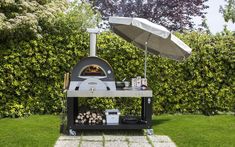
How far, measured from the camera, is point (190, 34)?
37.0 feet

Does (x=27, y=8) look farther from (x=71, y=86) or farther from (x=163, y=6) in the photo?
(x=163, y=6)

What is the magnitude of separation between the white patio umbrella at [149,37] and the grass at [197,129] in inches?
55.1

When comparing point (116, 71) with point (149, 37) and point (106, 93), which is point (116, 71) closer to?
point (149, 37)

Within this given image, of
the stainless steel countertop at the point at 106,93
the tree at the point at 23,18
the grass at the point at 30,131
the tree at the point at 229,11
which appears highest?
the tree at the point at 229,11

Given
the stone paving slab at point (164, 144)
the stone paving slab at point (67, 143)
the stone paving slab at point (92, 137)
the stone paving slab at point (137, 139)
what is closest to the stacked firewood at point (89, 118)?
the stone paving slab at point (92, 137)

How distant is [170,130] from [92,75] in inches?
74.5

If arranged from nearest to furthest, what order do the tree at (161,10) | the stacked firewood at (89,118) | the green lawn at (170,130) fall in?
the green lawn at (170,130) < the stacked firewood at (89,118) < the tree at (161,10)

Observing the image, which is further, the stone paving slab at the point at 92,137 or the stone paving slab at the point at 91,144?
the stone paving slab at the point at 92,137

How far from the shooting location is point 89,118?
9250 millimetres

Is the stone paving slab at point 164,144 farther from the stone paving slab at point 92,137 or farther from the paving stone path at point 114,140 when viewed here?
the stone paving slab at point 92,137

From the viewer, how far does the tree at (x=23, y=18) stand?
10453 millimetres

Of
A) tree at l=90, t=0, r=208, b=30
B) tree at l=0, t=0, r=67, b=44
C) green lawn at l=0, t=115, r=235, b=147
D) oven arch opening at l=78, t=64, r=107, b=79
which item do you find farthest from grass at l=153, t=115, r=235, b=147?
tree at l=90, t=0, r=208, b=30

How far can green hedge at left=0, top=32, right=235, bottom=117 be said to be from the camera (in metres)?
10.8

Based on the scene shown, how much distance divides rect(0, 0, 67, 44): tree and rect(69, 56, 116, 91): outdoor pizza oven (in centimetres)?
203
